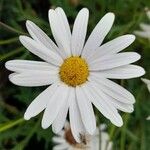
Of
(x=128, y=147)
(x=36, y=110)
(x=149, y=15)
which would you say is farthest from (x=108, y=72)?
(x=128, y=147)

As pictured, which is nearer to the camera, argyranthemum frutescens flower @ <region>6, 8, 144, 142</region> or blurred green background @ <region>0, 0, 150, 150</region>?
argyranthemum frutescens flower @ <region>6, 8, 144, 142</region>

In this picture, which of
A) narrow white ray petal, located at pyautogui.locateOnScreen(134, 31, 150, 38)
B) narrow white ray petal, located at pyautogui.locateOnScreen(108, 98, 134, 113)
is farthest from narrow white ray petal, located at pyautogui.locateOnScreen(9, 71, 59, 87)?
narrow white ray petal, located at pyautogui.locateOnScreen(134, 31, 150, 38)

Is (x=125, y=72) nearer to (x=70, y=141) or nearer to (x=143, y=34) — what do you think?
(x=143, y=34)

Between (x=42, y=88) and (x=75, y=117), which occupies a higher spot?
(x=75, y=117)

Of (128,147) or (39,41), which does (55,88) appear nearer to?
(39,41)

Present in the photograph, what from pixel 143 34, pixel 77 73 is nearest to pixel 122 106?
pixel 77 73

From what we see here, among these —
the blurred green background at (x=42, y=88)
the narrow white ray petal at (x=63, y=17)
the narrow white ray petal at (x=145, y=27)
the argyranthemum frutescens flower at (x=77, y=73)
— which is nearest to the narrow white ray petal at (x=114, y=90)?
the argyranthemum frutescens flower at (x=77, y=73)

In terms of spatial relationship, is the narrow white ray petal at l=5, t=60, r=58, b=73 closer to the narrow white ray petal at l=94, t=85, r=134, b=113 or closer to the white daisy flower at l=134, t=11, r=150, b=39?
the narrow white ray petal at l=94, t=85, r=134, b=113
